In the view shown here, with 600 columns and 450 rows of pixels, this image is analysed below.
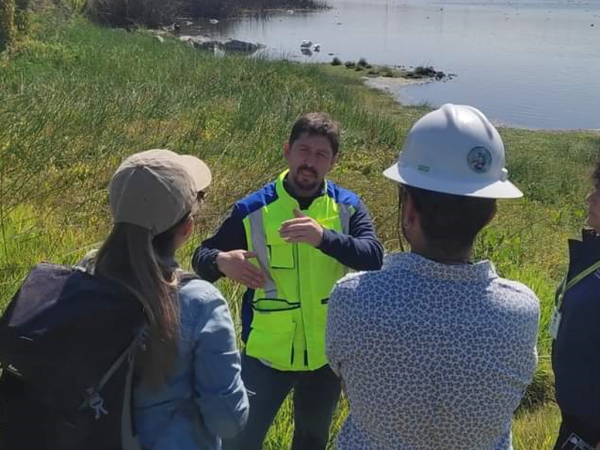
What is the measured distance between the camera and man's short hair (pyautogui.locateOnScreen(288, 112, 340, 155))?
268cm

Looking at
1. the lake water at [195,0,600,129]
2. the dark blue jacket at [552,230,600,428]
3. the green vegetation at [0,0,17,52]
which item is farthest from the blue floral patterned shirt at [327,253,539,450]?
the lake water at [195,0,600,129]

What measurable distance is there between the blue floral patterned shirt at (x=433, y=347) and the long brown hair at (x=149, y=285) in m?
0.38

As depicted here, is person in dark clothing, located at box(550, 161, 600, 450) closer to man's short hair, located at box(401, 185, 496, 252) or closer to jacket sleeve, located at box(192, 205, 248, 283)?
man's short hair, located at box(401, 185, 496, 252)

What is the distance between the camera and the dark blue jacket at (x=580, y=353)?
1878mm

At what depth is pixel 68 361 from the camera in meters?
1.49

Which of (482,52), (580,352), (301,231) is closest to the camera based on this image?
(580,352)

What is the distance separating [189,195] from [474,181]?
68cm

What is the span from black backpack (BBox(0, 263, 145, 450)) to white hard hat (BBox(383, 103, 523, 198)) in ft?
2.29

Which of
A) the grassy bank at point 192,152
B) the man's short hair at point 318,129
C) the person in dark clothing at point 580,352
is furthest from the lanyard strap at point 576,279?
the grassy bank at point 192,152

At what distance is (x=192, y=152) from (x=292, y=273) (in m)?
6.23

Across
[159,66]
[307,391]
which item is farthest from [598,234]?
[159,66]

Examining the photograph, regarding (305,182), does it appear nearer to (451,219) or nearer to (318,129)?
(318,129)

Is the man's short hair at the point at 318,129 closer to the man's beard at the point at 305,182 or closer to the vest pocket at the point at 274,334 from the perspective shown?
the man's beard at the point at 305,182

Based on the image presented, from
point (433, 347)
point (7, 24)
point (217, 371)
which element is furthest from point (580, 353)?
point (7, 24)
